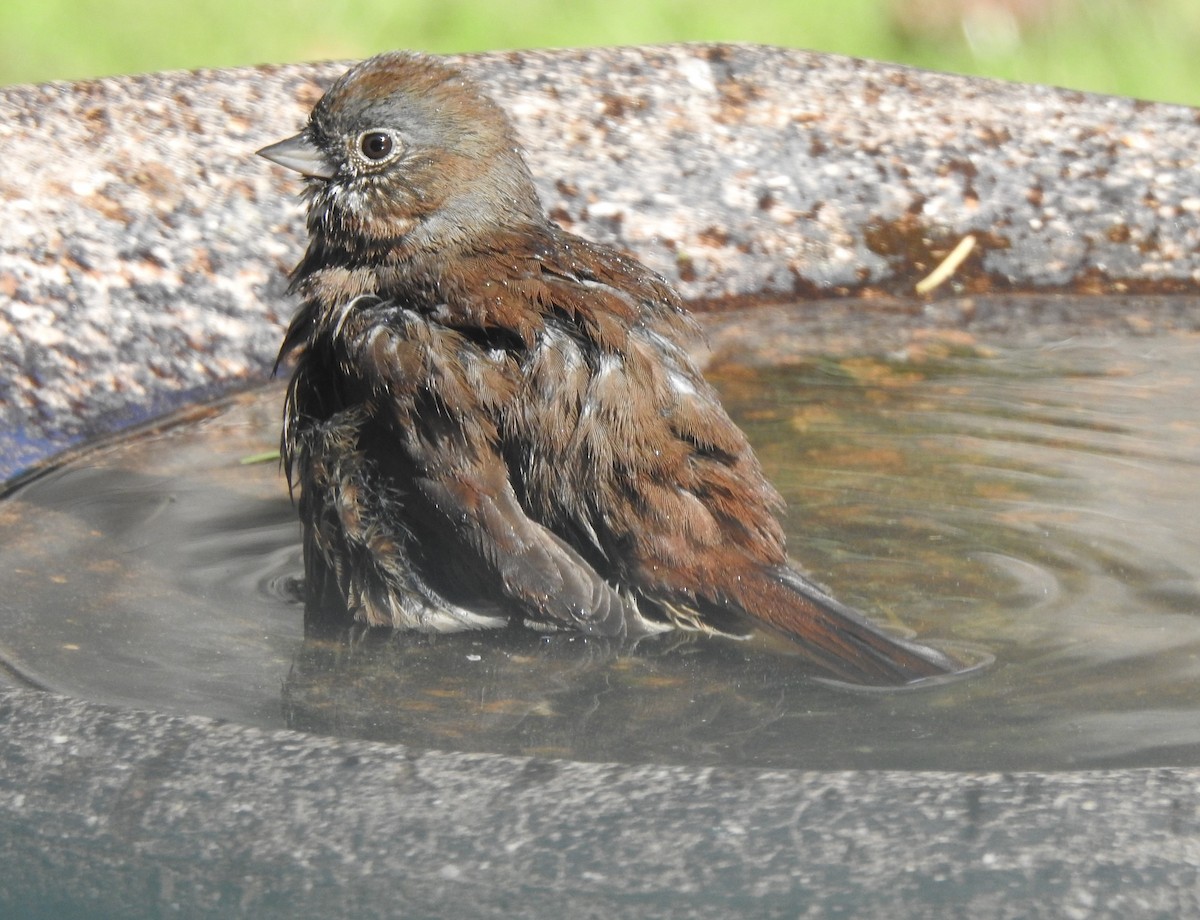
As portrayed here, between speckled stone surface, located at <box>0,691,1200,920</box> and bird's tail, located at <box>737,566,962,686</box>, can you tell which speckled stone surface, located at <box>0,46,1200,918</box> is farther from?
bird's tail, located at <box>737,566,962,686</box>

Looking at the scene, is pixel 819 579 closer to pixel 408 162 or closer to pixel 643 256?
pixel 408 162

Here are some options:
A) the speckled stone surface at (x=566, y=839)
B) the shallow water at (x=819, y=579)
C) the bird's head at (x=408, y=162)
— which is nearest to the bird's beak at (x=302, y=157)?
the bird's head at (x=408, y=162)

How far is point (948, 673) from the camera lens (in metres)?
2.68

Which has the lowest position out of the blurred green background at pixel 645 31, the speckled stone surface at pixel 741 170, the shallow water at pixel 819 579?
the shallow water at pixel 819 579

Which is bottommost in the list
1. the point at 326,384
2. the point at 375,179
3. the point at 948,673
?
the point at 948,673

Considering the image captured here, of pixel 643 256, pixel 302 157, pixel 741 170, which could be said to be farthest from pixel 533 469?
pixel 741 170

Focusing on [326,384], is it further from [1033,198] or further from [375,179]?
[1033,198]

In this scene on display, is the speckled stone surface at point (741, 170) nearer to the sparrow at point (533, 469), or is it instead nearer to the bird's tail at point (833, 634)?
the sparrow at point (533, 469)

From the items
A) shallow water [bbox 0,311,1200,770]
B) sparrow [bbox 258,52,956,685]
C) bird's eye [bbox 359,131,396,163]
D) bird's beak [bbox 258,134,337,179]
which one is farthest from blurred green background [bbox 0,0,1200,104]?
sparrow [bbox 258,52,956,685]

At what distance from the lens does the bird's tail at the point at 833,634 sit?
2.66 m

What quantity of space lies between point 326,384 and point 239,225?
1.42m

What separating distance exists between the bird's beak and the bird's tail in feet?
3.98

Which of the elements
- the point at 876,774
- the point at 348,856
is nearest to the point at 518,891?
the point at 348,856

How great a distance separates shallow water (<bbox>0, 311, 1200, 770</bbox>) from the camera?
98.9 inches
